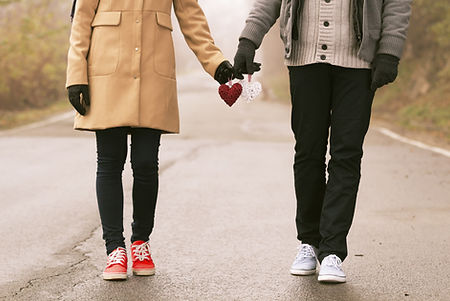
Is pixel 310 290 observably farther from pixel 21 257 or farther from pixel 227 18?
pixel 227 18

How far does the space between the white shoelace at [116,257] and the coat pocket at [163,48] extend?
93cm

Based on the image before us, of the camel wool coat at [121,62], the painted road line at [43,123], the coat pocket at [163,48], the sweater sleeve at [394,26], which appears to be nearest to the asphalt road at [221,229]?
the camel wool coat at [121,62]

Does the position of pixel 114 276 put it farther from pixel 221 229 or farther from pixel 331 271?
pixel 221 229

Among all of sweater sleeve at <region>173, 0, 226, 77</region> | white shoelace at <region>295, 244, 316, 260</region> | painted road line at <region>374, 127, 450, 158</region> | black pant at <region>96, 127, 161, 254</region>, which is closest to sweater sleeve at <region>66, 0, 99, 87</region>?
black pant at <region>96, 127, 161, 254</region>

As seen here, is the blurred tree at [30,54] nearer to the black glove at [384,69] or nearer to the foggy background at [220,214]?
the foggy background at [220,214]

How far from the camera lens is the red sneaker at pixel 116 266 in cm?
398

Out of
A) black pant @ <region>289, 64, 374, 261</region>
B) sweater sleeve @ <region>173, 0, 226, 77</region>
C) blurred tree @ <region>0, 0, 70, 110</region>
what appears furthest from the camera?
blurred tree @ <region>0, 0, 70, 110</region>

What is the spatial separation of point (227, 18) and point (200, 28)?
112 metres

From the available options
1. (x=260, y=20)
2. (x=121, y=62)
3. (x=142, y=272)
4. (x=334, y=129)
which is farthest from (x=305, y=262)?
(x=121, y=62)

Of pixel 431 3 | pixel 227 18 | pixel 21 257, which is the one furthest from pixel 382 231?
pixel 227 18

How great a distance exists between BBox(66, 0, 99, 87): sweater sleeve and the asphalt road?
1.03m

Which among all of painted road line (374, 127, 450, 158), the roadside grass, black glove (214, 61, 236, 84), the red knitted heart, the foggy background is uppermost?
black glove (214, 61, 236, 84)

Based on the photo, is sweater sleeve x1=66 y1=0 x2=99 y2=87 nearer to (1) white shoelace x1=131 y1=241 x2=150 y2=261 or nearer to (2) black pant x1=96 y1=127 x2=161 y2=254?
(2) black pant x1=96 y1=127 x2=161 y2=254

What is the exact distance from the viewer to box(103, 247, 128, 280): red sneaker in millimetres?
A: 3979
